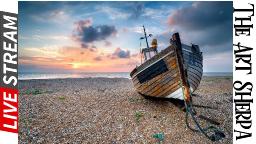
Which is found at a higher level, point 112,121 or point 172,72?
point 172,72

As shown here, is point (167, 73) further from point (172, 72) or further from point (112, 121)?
point (112, 121)

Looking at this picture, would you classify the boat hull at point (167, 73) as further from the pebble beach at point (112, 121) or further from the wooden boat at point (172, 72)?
the pebble beach at point (112, 121)

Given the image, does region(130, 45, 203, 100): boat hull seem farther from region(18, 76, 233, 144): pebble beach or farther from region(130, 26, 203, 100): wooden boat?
region(18, 76, 233, 144): pebble beach

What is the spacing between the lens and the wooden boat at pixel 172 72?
1341 cm

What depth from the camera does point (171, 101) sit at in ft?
49.4

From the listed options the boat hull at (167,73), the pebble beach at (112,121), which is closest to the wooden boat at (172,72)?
the boat hull at (167,73)

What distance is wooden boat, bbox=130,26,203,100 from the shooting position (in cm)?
1341

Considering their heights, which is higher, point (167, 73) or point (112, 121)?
point (167, 73)

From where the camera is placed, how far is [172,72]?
13.8 metres

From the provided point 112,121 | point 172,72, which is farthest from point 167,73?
point 112,121

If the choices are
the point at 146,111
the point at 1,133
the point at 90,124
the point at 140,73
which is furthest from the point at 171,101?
the point at 1,133

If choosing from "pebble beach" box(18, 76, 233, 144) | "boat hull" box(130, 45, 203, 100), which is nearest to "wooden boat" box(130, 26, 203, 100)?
"boat hull" box(130, 45, 203, 100)

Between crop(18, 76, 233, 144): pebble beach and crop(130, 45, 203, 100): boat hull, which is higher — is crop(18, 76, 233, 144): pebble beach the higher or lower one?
the lower one

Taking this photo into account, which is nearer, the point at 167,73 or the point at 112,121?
the point at 112,121
